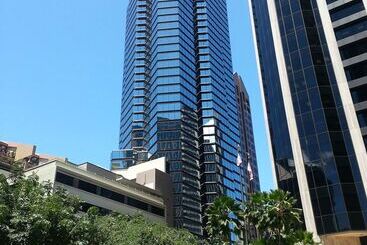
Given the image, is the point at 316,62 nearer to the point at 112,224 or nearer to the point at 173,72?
the point at 112,224

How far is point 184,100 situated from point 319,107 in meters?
97.8

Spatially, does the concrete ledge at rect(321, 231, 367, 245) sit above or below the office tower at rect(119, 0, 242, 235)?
below

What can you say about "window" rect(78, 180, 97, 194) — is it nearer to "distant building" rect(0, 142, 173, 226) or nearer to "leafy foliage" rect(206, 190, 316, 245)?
"distant building" rect(0, 142, 173, 226)

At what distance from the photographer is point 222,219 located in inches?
1884

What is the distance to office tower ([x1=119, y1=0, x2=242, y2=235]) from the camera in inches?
5802

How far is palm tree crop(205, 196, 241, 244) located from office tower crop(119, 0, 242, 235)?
278 ft

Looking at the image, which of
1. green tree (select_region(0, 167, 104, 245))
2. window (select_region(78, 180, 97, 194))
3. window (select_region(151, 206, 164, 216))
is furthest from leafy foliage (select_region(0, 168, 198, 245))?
window (select_region(151, 206, 164, 216))

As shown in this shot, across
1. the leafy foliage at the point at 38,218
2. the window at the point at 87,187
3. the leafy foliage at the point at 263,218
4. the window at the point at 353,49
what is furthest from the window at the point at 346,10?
the leafy foliage at the point at 38,218

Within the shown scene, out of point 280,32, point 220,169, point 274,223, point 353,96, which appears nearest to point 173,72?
point 220,169

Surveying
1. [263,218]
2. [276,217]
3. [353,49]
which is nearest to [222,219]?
[263,218]

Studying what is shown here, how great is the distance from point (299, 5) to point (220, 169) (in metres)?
94.4

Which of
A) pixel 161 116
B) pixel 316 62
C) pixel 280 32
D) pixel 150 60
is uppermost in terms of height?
pixel 150 60

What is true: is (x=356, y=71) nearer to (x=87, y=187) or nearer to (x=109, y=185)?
(x=109, y=185)

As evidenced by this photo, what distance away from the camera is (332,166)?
5828 centimetres
